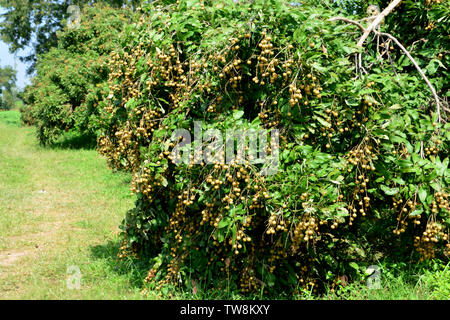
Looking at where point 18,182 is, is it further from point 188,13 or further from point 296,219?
point 296,219

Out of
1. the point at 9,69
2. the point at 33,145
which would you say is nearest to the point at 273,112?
the point at 33,145

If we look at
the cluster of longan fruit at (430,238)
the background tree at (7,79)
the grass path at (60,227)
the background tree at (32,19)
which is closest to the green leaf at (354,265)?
the cluster of longan fruit at (430,238)

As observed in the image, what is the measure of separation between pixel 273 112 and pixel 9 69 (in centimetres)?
7193

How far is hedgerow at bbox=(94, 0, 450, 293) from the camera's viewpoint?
126 inches

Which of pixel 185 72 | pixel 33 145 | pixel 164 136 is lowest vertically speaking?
pixel 33 145

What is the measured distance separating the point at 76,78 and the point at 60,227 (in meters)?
8.16

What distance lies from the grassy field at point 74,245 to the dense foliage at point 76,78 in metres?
2.85

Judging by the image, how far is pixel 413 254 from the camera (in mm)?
4250

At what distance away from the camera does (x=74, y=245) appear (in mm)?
5590

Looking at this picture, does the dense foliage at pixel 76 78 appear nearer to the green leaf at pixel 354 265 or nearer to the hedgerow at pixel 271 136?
the hedgerow at pixel 271 136

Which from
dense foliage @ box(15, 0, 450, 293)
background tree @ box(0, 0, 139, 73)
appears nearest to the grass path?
dense foliage @ box(15, 0, 450, 293)

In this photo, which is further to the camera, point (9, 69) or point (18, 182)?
point (9, 69)

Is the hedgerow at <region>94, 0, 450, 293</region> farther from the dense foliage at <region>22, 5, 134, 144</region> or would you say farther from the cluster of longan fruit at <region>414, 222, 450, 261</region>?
the dense foliage at <region>22, 5, 134, 144</region>

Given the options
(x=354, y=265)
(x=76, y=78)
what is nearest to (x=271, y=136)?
(x=354, y=265)
